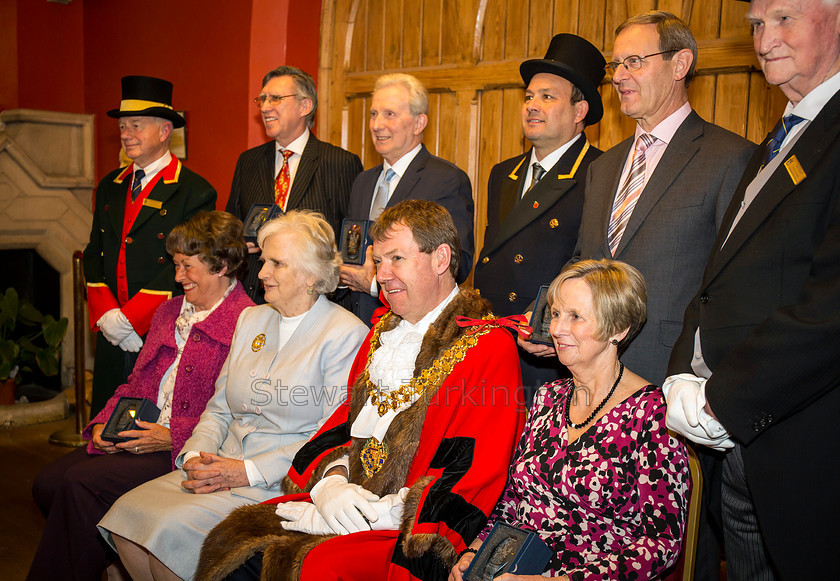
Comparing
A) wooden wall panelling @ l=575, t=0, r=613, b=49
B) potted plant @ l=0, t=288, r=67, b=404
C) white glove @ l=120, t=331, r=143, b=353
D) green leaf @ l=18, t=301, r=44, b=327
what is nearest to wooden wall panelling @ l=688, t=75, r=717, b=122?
wooden wall panelling @ l=575, t=0, r=613, b=49

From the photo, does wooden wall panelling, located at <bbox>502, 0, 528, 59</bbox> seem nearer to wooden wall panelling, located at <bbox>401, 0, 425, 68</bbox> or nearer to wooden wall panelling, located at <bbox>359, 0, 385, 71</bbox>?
wooden wall panelling, located at <bbox>401, 0, 425, 68</bbox>

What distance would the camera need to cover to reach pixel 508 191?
9.94ft

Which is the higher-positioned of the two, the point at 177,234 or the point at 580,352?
the point at 177,234

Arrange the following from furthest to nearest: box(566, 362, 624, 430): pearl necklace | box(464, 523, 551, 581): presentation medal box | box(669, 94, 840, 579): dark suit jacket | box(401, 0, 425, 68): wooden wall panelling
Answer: box(401, 0, 425, 68): wooden wall panelling < box(566, 362, 624, 430): pearl necklace < box(464, 523, 551, 581): presentation medal box < box(669, 94, 840, 579): dark suit jacket

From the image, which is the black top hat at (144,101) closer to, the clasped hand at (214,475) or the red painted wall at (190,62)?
the red painted wall at (190,62)

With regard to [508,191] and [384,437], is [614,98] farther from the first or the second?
[384,437]

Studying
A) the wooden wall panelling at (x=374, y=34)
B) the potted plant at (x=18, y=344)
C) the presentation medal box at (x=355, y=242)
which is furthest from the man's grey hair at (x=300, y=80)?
the potted plant at (x=18, y=344)

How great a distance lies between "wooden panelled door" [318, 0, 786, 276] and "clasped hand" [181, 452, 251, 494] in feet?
7.94

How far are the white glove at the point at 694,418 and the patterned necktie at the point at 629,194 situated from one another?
0.72 meters

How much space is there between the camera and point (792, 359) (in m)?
1.52

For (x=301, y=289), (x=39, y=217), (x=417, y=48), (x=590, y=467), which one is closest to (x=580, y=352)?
(x=590, y=467)

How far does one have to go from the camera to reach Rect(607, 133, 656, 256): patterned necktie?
2.41m

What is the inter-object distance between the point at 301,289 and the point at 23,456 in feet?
9.43

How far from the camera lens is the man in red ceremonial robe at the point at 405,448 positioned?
2000 mm
